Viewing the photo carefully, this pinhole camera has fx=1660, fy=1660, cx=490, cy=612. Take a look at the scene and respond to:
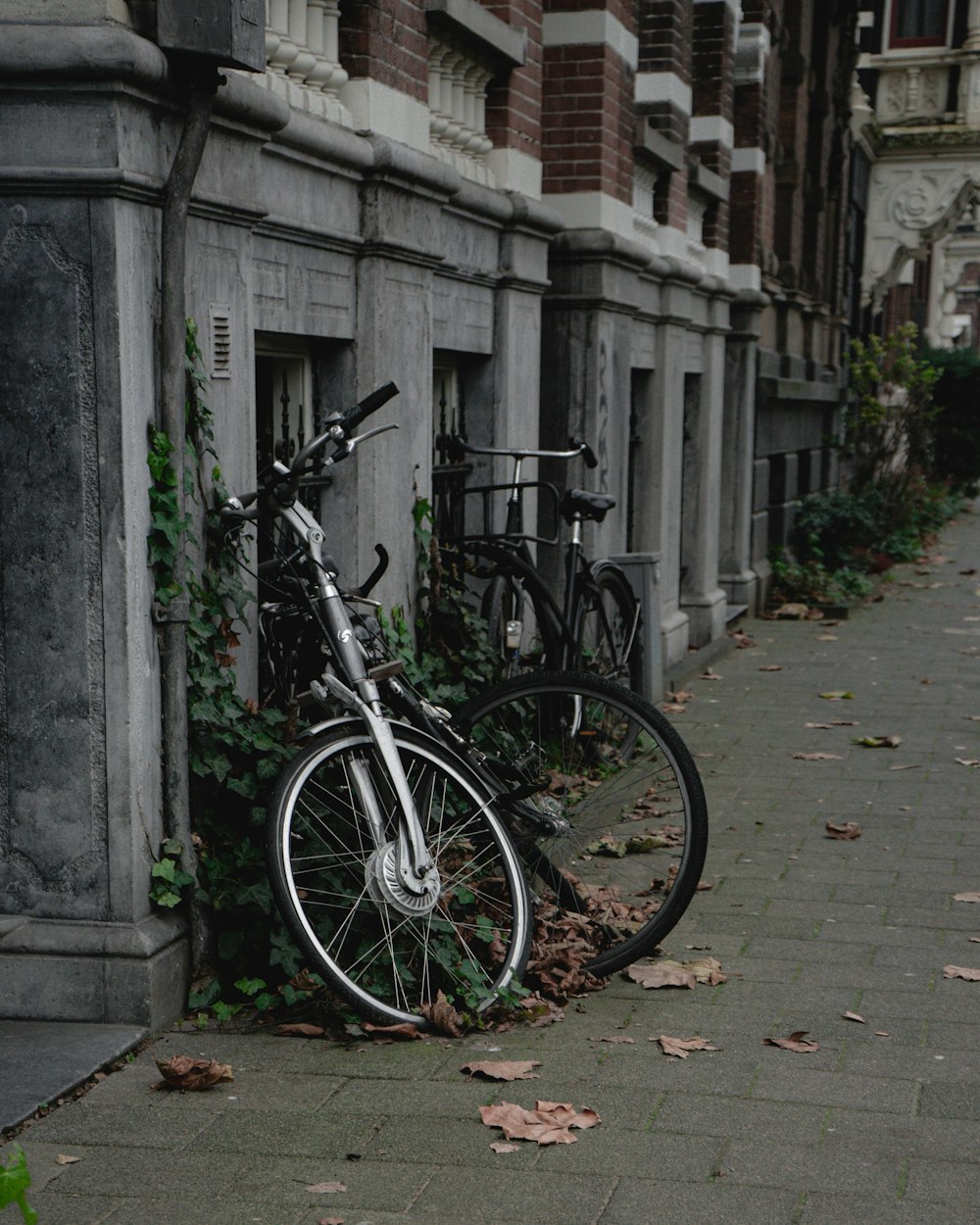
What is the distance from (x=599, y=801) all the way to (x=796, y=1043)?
1.04 metres

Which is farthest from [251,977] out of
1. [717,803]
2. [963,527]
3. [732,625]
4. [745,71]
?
[963,527]

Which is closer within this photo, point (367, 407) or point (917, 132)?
point (367, 407)

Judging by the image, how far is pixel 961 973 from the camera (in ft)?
16.3

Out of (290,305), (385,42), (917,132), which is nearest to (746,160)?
(385,42)

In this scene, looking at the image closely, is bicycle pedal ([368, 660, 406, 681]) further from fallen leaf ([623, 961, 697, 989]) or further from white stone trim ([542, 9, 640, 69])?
white stone trim ([542, 9, 640, 69])

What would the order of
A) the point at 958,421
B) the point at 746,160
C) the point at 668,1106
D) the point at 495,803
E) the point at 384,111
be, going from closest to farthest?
the point at 668,1106, the point at 495,803, the point at 384,111, the point at 746,160, the point at 958,421

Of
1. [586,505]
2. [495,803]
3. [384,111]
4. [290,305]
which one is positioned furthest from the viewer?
[586,505]

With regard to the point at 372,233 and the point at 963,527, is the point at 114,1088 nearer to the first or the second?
the point at 372,233

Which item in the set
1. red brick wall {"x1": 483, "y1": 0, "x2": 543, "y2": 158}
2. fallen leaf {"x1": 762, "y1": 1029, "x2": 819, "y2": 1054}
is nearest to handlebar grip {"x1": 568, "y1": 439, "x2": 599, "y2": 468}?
red brick wall {"x1": 483, "y1": 0, "x2": 543, "y2": 158}

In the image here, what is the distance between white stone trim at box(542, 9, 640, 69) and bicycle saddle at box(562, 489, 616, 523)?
2.89 m

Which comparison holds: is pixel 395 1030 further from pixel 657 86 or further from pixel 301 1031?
pixel 657 86

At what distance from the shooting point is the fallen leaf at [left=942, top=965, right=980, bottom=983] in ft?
16.1

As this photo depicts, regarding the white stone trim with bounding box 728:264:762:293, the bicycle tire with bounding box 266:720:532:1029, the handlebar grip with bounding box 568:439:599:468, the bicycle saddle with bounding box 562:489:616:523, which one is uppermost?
the white stone trim with bounding box 728:264:762:293

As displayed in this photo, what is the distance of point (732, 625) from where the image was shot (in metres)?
13.4
